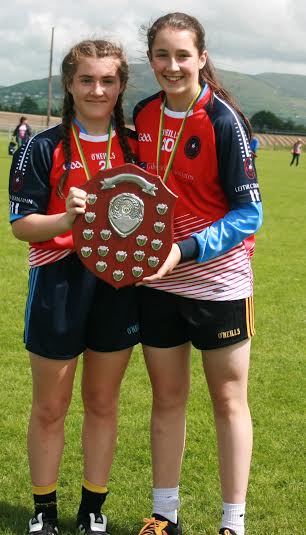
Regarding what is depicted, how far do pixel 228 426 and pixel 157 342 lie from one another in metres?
0.44

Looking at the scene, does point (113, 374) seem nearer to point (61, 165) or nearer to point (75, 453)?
point (61, 165)

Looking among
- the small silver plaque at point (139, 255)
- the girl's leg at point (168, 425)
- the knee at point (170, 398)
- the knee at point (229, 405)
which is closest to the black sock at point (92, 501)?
the girl's leg at point (168, 425)

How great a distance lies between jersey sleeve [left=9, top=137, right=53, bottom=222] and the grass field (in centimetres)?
141

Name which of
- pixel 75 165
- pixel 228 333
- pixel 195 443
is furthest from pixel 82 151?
pixel 195 443

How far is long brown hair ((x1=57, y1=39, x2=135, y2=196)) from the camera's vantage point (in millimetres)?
2793

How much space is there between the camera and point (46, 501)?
3.12m

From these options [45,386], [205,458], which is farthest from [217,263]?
[205,458]

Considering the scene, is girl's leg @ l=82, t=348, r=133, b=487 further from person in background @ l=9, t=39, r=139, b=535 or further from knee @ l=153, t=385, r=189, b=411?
knee @ l=153, t=385, r=189, b=411

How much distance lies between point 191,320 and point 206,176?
565 mm

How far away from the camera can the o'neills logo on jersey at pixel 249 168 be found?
2750mm

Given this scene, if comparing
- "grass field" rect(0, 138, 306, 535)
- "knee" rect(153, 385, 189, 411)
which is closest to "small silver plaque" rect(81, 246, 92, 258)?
"knee" rect(153, 385, 189, 411)

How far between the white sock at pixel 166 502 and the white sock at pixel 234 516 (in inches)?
9.6

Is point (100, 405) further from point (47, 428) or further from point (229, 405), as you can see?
point (229, 405)

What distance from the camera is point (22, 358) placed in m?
5.38
